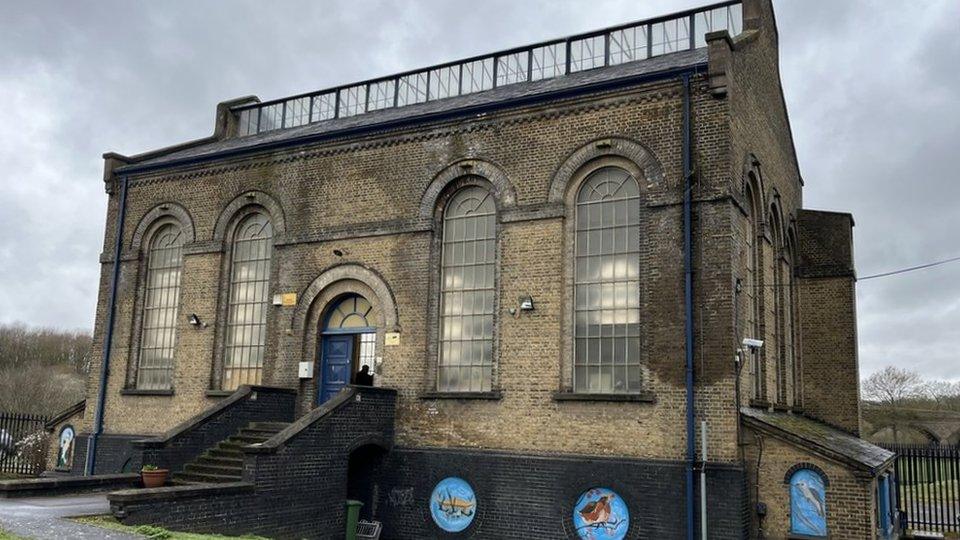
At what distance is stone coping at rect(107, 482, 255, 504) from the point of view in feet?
40.3

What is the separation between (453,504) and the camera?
15734 mm

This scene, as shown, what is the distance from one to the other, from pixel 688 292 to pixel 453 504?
20.0 ft

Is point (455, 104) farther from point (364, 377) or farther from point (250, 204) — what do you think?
point (364, 377)

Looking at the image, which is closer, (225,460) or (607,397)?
(607,397)

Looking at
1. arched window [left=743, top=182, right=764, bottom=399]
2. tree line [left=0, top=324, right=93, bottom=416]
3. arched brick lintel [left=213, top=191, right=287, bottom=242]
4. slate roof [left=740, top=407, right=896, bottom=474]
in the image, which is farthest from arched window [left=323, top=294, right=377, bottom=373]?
tree line [left=0, top=324, right=93, bottom=416]

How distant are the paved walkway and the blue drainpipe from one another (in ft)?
21.4

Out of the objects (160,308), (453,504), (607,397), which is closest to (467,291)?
(607,397)

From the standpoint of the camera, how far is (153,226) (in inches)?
864

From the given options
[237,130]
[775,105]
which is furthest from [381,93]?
→ [775,105]

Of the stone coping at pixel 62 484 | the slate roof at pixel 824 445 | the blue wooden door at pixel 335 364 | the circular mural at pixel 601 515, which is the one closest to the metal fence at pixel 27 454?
the stone coping at pixel 62 484

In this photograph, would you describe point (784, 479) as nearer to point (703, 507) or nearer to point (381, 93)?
point (703, 507)

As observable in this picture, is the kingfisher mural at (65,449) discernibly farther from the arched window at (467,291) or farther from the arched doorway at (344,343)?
the arched window at (467,291)

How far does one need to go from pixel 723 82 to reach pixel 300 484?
1054 centimetres

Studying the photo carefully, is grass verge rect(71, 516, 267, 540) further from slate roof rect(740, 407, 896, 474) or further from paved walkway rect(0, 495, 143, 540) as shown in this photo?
slate roof rect(740, 407, 896, 474)
